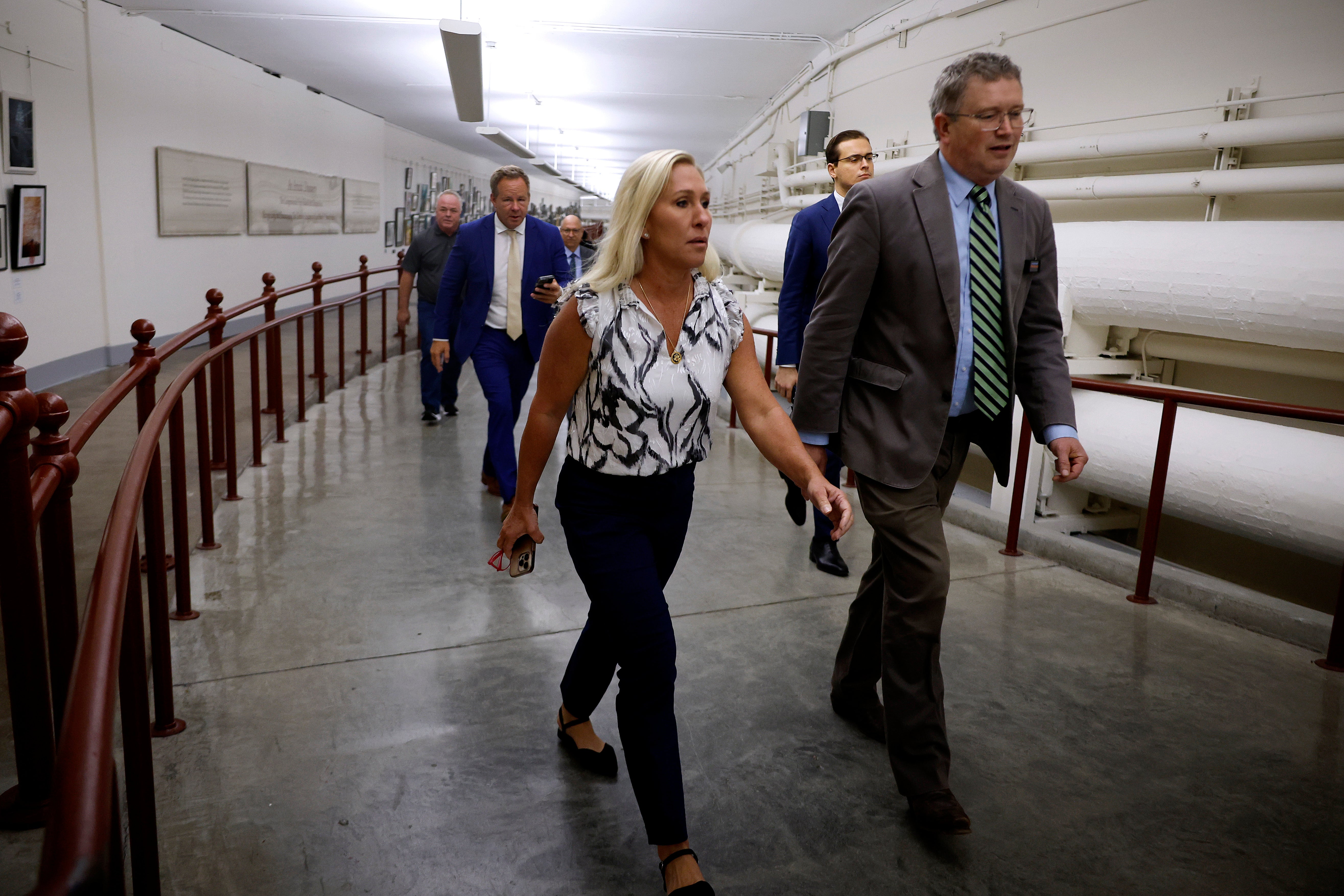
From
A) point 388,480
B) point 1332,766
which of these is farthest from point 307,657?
point 1332,766

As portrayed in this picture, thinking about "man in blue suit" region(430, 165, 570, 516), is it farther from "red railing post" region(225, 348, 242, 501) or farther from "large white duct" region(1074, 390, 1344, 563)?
"large white duct" region(1074, 390, 1344, 563)

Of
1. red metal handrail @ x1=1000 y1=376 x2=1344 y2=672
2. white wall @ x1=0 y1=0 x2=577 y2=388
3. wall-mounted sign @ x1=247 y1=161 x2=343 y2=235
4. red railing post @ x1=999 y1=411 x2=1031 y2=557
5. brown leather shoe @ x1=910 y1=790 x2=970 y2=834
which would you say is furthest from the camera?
wall-mounted sign @ x1=247 y1=161 x2=343 y2=235

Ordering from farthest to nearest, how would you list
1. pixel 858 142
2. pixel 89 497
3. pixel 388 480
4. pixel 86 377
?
pixel 86 377, pixel 388 480, pixel 89 497, pixel 858 142

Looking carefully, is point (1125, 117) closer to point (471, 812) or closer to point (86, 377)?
point (471, 812)

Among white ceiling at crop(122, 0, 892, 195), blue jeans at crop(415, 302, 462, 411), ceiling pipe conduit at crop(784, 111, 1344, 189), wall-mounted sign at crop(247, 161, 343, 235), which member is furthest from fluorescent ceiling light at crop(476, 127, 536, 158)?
ceiling pipe conduit at crop(784, 111, 1344, 189)

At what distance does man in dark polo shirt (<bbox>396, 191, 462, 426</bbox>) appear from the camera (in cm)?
685

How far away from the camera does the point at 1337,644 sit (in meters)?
3.16

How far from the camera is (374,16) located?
9594 mm

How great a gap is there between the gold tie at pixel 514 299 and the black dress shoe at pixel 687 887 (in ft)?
10.2

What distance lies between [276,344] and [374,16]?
5607 millimetres

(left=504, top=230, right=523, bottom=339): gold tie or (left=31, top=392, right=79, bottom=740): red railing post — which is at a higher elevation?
(left=504, top=230, right=523, bottom=339): gold tie

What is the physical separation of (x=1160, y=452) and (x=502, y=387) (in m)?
2.89

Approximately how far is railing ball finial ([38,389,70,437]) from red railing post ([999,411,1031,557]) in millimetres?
3644

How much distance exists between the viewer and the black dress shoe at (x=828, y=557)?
4000 mm
